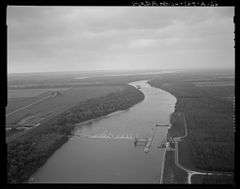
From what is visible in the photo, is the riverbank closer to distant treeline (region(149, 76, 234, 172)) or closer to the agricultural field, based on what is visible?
distant treeline (region(149, 76, 234, 172))

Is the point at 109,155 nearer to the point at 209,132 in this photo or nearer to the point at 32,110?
the point at 209,132

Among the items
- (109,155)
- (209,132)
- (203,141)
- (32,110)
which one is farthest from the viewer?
(32,110)

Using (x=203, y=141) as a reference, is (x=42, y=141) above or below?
below

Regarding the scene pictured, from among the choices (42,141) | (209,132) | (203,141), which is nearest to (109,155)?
(42,141)

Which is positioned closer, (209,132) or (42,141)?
(42,141)

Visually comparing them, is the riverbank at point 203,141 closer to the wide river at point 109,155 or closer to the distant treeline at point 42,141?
the wide river at point 109,155

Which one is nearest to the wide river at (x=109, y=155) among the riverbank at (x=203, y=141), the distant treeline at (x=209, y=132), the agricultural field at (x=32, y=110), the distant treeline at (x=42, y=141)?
the distant treeline at (x=42, y=141)
